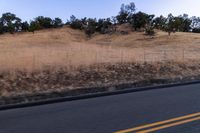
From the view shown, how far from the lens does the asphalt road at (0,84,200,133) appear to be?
262 inches

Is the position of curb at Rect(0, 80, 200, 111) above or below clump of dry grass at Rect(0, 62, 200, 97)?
below

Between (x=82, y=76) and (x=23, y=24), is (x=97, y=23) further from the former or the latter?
(x=82, y=76)

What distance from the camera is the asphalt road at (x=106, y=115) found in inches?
262

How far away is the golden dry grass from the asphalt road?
4806mm

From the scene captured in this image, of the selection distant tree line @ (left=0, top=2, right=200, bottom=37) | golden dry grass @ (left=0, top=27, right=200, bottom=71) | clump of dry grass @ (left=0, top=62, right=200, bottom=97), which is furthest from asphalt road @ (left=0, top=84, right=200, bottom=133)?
distant tree line @ (left=0, top=2, right=200, bottom=37)

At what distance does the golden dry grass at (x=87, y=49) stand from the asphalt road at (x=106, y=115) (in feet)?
15.8

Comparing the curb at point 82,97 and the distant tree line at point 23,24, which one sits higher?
the distant tree line at point 23,24

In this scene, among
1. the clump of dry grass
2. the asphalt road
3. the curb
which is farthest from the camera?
the clump of dry grass

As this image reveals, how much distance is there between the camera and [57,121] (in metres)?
7.30

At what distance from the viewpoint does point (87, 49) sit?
27.6 m

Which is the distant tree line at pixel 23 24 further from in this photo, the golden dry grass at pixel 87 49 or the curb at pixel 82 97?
the curb at pixel 82 97

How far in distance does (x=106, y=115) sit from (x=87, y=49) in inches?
785

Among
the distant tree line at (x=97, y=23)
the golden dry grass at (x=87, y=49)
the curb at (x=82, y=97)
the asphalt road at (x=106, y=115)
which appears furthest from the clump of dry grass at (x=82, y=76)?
the distant tree line at (x=97, y=23)

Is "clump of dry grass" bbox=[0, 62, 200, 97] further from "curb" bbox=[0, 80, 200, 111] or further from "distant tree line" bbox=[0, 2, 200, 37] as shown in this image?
"distant tree line" bbox=[0, 2, 200, 37]
